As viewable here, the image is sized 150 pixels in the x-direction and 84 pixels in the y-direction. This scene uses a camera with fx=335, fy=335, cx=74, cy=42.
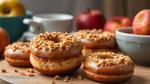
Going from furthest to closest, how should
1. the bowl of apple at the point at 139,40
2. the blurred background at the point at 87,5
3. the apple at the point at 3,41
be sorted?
1. the blurred background at the point at 87,5
2. the apple at the point at 3,41
3. the bowl of apple at the point at 139,40

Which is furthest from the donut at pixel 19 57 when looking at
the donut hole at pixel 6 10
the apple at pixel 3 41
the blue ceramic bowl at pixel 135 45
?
the donut hole at pixel 6 10

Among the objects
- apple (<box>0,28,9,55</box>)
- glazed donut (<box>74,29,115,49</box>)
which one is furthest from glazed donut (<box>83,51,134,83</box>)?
apple (<box>0,28,9,55</box>)

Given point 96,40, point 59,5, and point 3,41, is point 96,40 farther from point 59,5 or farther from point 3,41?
point 59,5

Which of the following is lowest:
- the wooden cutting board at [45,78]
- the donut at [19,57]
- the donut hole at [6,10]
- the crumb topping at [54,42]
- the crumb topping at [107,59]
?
the wooden cutting board at [45,78]

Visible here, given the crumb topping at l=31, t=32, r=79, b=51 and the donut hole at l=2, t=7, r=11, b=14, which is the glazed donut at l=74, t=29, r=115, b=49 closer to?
the crumb topping at l=31, t=32, r=79, b=51

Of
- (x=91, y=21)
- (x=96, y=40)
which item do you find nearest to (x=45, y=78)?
(x=96, y=40)

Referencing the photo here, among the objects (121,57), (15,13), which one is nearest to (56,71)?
(121,57)

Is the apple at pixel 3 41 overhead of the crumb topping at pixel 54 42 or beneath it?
beneath

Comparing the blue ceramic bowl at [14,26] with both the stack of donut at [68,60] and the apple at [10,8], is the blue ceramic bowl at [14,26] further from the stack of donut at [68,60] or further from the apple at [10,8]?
the stack of donut at [68,60]
